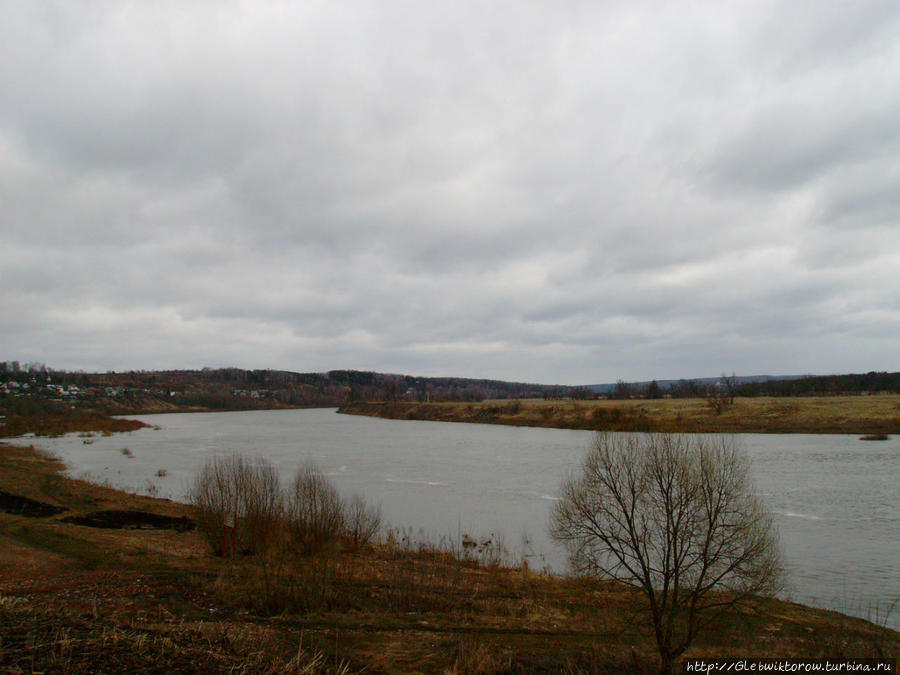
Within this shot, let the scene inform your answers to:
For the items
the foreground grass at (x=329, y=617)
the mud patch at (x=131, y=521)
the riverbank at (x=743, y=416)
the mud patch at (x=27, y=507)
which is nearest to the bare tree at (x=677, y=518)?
the foreground grass at (x=329, y=617)

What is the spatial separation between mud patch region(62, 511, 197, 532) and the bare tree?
15932 millimetres

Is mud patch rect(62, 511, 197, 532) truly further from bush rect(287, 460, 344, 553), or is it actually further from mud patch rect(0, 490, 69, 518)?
bush rect(287, 460, 344, 553)

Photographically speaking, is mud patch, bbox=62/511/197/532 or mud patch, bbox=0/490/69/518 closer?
mud patch, bbox=62/511/197/532

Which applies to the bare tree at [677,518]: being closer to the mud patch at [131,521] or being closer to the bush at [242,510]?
the bush at [242,510]

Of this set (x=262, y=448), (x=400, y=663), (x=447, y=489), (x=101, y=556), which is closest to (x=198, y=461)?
(x=262, y=448)

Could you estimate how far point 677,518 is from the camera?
10.3 metres

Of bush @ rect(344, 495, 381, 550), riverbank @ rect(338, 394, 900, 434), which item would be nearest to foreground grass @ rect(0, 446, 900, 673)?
bush @ rect(344, 495, 381, 550)

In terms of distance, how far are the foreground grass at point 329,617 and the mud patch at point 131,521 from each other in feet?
9.59

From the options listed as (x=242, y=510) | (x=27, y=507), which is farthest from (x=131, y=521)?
(x=242, y=510)

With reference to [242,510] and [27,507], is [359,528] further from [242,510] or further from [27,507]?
[27,507]

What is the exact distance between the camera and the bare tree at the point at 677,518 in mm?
9562

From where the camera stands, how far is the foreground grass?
6.94 m

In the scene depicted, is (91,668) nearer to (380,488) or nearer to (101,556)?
(101,556)

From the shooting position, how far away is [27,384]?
522 ft
